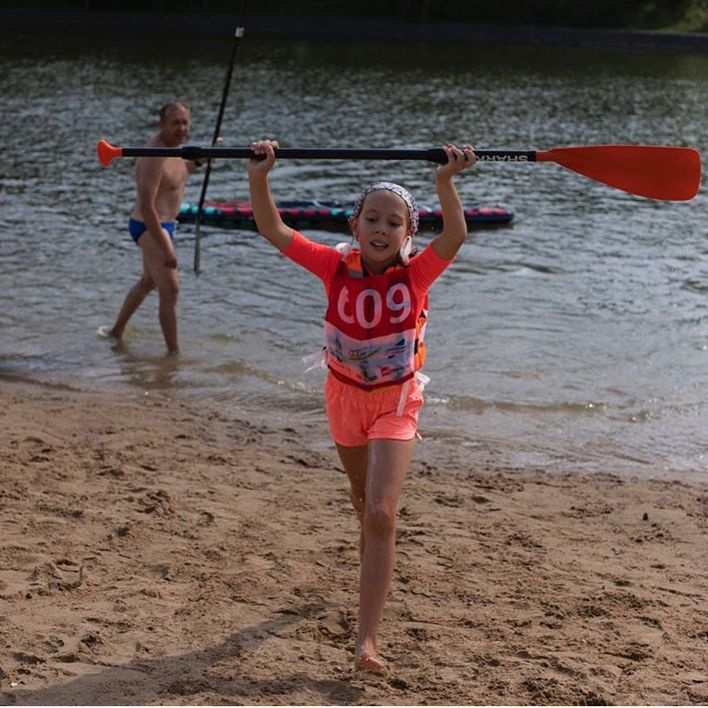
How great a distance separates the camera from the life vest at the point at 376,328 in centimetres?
546

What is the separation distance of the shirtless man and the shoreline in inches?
1330

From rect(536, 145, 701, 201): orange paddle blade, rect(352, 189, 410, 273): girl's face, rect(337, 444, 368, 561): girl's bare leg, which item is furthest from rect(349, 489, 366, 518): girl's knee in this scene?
rect(536, 145, 701, 201): orange paddle blade

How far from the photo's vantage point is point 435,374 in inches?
439

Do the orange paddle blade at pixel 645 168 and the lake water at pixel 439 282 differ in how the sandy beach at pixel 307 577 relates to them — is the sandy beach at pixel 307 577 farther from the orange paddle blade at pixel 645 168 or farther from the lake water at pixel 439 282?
the orange paddle blade at pixel 645 168

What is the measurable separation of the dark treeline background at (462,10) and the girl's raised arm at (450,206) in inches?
1717

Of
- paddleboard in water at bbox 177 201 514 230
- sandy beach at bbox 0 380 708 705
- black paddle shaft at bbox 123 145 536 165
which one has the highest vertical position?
black paddle shaft at bbox 123 145 536 165

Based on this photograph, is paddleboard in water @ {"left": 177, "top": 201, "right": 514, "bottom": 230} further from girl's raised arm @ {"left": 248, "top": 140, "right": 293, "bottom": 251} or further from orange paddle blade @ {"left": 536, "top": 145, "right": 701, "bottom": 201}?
girl's raised arm @ {"left": 248, "top": 140, "right": 293, "bottom": 251}

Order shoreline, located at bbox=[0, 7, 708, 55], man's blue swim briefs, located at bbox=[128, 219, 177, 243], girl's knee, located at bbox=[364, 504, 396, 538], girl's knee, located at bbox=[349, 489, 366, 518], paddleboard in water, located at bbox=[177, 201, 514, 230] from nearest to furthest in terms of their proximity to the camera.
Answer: girl's knee, located at bbox=[364, 504, 396, 538] → girl's knee, located at bbox=[349, 489, 366, 518] → man's blue swim briefs, located at bbox=[128, 219, 177, 243] → paddleboard in water, located at bbox=[177, 201, 514, 230] → shoreline, located at bbox=[0, 7, 708, 55]

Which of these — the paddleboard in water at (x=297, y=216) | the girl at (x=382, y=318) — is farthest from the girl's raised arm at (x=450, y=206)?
the paddleboard in water at (x=297, y=216)

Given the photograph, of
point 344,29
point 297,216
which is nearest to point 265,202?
point 297,216

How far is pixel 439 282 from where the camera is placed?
47.5ft

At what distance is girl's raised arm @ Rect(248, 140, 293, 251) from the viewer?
5.63 metres

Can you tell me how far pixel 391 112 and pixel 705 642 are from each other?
24.0 metres

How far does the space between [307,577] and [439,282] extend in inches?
332
